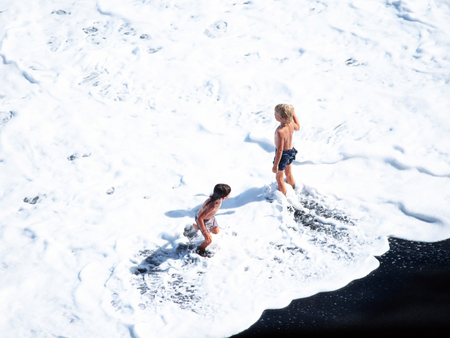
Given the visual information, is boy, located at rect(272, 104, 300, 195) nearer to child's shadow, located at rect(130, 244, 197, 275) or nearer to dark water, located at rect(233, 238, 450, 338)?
child's shadow, located at rect(130, 244, 197, 275)

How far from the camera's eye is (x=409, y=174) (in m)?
5.10

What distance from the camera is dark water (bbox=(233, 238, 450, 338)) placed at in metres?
3.39

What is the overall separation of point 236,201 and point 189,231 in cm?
79

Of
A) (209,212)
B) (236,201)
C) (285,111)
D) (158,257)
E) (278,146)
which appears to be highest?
(285,111)

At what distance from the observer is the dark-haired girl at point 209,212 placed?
3.94 meters

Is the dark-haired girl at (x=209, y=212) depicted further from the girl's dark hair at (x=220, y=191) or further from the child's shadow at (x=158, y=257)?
the child's shadow at (x=158, y=257)

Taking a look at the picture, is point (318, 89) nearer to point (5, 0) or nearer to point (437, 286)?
point (437, 286)

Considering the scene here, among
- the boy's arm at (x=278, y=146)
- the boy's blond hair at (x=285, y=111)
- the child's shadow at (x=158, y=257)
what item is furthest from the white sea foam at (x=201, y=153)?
the boy's blond hair at (x=285, y=111)

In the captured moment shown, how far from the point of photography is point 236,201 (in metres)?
4.98

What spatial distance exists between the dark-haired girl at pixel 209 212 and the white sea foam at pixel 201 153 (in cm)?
21

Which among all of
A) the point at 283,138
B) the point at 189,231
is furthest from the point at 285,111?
the point at 189,231

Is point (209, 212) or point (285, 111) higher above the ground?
point (285, 111)

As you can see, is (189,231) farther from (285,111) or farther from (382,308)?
(382,308)

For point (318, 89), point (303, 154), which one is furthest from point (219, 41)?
point (303, 154)
